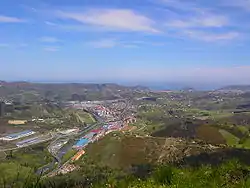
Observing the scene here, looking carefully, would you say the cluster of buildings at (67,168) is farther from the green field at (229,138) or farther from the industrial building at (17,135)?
the industrial building at (17,135)

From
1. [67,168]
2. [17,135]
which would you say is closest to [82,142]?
[17,135]

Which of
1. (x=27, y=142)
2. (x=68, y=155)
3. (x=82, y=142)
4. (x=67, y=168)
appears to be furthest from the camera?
(x=27, y=142)

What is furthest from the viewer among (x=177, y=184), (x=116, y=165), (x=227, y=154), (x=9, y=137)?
(x=9, y=137)

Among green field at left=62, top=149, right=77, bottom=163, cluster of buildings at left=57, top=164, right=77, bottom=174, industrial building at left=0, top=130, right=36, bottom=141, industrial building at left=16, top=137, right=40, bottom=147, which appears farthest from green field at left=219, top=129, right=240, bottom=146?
industrial building at left=0, top=130, right=36, bottom=141

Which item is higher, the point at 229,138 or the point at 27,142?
the point at 229,138

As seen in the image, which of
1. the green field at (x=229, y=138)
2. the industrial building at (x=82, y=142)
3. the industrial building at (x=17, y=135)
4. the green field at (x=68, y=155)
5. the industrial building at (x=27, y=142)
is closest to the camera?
the green field at (x=229, y=138)

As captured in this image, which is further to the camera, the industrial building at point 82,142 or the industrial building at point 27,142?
→ the industrial building at point 27,142

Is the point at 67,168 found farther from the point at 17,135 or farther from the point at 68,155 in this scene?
the point at 17,135

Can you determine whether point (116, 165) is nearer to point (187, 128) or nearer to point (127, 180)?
point (187, 128)

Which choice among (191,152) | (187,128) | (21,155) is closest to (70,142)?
(21,155)

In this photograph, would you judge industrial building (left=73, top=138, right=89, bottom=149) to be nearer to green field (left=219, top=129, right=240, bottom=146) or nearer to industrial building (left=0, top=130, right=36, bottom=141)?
industrial building (left=0, top=130, right=36, bottom=141)

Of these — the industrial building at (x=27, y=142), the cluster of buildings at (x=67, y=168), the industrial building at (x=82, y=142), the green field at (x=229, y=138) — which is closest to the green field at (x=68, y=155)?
the industrial building at (x=82, y=142)
